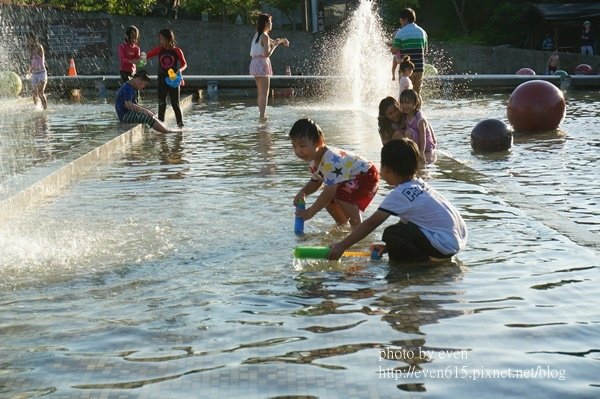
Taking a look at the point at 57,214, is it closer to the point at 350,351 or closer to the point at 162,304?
the point at 162,304

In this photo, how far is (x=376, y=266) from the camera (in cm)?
610

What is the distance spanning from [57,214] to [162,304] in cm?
322

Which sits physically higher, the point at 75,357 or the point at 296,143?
the point at 296,143

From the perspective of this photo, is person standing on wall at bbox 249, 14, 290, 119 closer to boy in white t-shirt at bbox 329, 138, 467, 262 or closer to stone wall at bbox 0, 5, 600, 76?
boy in white t-shirt at bbox 329, 138, 467, 262

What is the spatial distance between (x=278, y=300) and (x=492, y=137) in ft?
22.9

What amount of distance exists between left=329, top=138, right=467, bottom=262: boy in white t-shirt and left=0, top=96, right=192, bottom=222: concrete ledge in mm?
3164

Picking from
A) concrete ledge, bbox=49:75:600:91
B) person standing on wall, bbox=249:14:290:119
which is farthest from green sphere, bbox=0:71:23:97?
person standing on wall, bbox=249:14:290:119

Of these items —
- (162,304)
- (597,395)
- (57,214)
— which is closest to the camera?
(597,395)

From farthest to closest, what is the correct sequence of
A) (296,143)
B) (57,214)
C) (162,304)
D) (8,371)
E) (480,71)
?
(480,71) < (57,214) < (296,143) < (162,304) < (8,371)

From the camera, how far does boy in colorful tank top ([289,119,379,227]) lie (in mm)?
7086

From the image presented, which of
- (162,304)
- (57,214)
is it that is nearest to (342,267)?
(162,304)

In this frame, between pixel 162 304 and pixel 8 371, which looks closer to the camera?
pixel 8 371

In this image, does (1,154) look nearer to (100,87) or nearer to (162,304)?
(162,304)

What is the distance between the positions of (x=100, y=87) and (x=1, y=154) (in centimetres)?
1494
